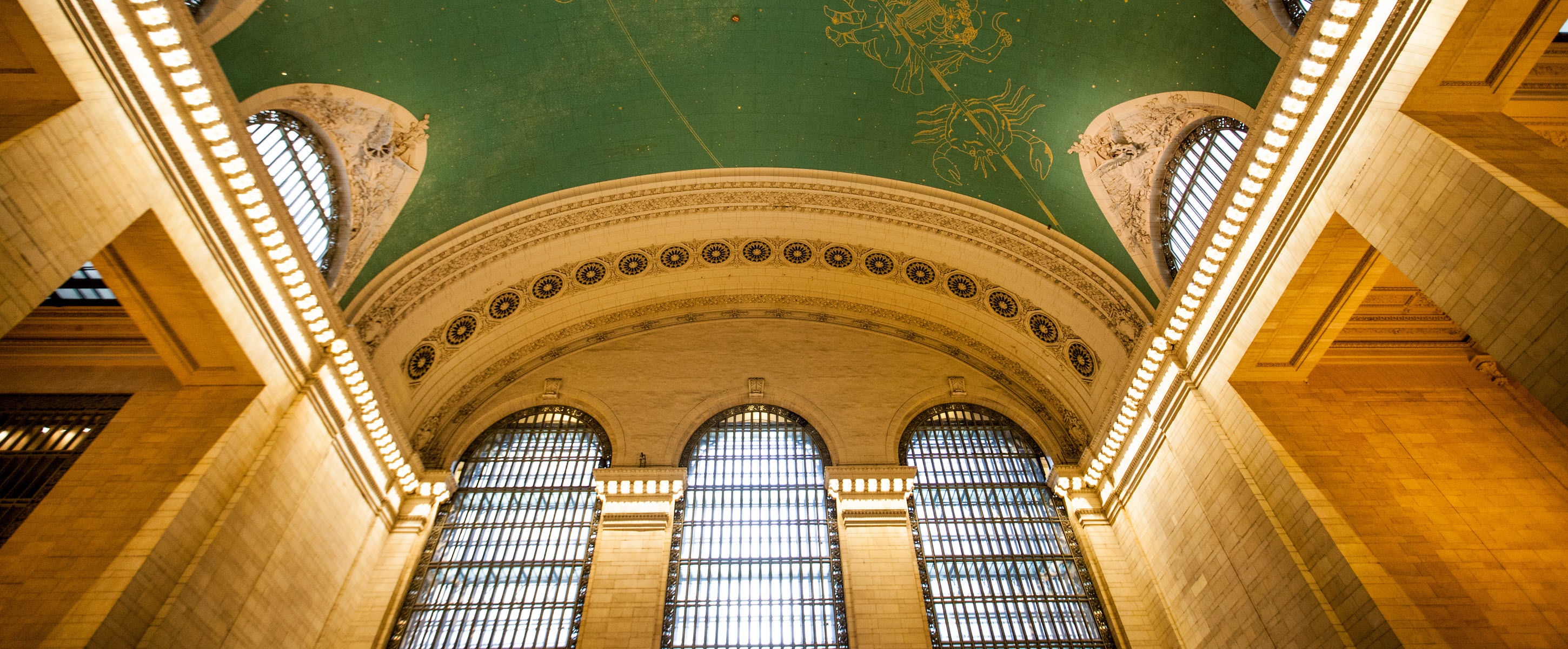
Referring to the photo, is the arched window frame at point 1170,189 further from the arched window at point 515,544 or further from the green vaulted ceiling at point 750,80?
the arched window at point 515,544

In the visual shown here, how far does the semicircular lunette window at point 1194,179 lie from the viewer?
1235 centimetres

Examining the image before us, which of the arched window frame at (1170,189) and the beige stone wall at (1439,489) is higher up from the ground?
the arched window frame at (1170,189)

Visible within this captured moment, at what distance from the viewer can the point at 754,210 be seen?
56.3ft

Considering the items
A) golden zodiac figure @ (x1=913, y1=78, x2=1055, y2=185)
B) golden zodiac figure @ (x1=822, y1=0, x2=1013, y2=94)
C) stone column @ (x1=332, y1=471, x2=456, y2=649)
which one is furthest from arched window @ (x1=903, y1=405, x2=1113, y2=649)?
stone column @ (x1=332, y1=471, x2=456, y2=649)

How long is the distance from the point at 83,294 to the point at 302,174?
460 cm

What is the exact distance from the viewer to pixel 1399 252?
28.8 ft

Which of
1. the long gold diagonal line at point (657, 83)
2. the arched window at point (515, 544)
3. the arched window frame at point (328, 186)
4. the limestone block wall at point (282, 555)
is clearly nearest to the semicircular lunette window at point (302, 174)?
the arched window frame at point (328, 186)

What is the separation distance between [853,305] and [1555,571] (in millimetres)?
12442

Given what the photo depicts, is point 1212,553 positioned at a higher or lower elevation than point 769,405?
lower

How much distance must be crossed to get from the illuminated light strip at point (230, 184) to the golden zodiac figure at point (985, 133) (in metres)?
10.6

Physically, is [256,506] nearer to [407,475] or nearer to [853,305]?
[407,475]

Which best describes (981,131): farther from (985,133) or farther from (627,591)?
(627,591)

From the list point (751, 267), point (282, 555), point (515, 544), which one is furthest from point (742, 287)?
point (282, 555)

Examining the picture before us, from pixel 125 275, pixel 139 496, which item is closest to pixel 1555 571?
pixel 139 496
